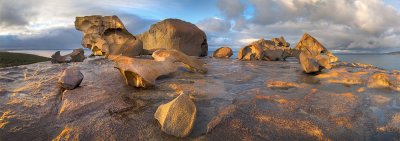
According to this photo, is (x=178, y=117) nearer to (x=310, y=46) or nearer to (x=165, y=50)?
(x=165, y=50)

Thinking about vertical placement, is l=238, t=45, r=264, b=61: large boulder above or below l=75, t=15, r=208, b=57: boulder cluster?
below

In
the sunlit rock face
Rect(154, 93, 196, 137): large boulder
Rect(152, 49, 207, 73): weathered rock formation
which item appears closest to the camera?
Rect(154, 93, 196, 137): large boulder

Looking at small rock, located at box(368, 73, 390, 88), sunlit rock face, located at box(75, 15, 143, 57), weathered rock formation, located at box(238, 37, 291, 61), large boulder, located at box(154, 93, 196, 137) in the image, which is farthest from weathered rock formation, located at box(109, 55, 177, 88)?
sunlit rock face, located at box(75, 15, 143, 57)

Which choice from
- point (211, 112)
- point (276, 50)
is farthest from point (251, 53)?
point (211, 112)

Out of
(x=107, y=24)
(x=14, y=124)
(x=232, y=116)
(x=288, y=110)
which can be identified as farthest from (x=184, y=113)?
(x=107, y=24)

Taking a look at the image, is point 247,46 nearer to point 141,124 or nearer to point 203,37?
point 203,37

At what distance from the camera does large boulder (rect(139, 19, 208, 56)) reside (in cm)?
2389

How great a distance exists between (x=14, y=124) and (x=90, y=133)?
1.32m

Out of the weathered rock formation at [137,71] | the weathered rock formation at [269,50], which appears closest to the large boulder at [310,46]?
the weathered rock formation at [269,50]

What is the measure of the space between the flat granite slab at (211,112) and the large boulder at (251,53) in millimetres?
13341

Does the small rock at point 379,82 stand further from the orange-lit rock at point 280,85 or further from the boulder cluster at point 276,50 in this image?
the boulder cluster at point 276,50

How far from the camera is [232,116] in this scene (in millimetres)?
4633

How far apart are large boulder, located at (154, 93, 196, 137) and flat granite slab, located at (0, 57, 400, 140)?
0.13m

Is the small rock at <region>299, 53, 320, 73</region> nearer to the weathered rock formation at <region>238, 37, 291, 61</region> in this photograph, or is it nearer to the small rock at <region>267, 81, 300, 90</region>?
the small rock at <region>267, 81, 300, 90</region>
